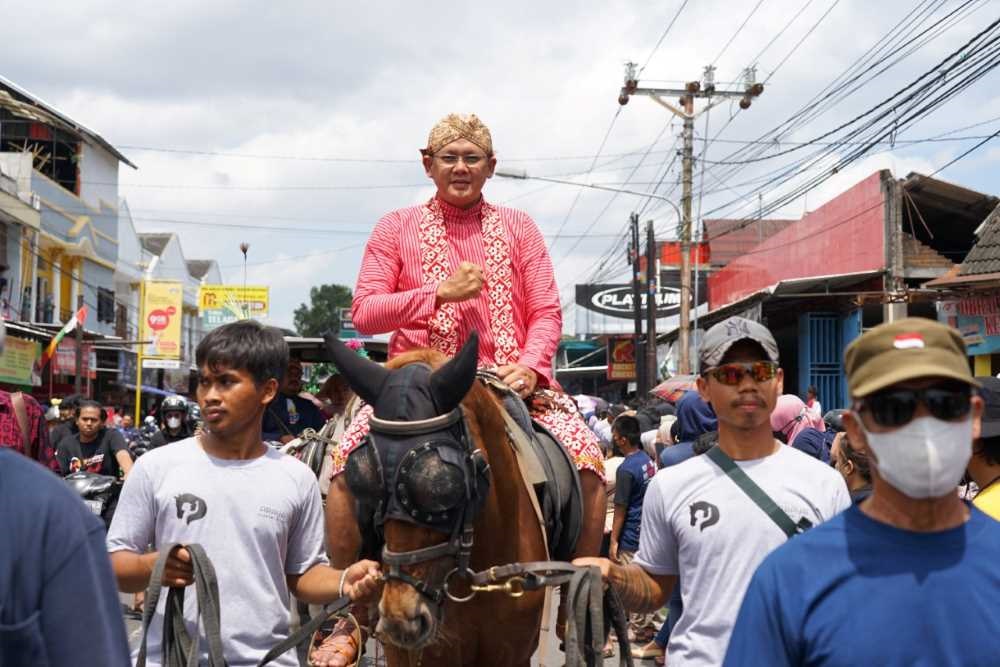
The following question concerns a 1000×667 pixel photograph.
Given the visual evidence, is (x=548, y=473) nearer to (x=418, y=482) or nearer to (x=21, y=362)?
(x=418, y=482)

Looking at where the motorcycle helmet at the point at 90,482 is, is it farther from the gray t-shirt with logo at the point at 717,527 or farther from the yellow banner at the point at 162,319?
the yellow banner at the point at 162,319

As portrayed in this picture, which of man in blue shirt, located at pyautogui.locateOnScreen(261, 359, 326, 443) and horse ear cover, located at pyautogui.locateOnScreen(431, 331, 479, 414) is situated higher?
horse ear cover, located at pyautogui.locateOnScreen(431, 331, 479, 414)

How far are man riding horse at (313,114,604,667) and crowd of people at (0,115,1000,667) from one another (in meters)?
0.01

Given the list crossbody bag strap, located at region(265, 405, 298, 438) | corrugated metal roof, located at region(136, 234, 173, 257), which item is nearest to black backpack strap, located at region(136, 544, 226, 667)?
crossbody bag strap, located at region(265, 405, 298, 438)

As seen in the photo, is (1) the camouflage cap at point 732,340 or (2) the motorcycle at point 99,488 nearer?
(1) the camouflage cap at point 732,340

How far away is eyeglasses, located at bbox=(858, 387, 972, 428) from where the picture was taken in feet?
7.28

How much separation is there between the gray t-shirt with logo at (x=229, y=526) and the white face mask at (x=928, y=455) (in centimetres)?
238

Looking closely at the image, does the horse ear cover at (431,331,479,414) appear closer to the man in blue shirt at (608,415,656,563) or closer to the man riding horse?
the man riding horse

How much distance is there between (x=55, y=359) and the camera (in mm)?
34094

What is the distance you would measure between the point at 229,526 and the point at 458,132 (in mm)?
2448

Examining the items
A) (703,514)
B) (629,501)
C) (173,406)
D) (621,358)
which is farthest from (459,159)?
(621,358)

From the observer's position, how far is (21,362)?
3033 centimetres

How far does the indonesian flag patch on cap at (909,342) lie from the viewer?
2260 mm

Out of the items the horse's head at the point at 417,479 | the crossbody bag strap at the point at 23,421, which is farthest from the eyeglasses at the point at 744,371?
the crossbody bag strap at the point at 23,421
